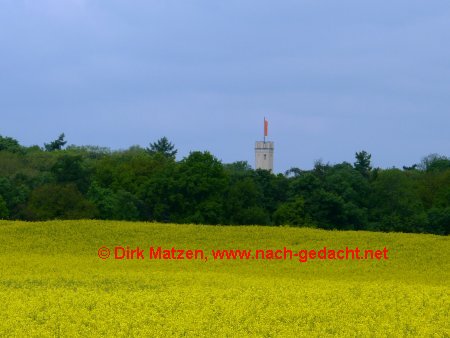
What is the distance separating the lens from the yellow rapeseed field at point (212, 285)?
21172 mm

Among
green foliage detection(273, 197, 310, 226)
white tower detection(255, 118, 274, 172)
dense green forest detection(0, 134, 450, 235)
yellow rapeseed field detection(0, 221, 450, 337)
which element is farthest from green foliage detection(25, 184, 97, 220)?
white tower detection(255, 118, 274, 172)

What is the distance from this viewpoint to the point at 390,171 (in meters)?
91.1

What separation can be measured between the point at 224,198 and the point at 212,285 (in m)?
45.9

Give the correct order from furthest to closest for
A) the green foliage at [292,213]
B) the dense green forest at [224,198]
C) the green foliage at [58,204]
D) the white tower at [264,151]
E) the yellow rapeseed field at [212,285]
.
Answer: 1. the white tower at [264,151]
2. the green foliage at [292,213]
3. the dense green forest at [224,198]
4. the green foliage at [58,204]
5. the yellow rapeseed field at [212,285]

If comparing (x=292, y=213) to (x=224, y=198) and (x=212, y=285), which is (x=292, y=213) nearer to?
(x=224, y=198)

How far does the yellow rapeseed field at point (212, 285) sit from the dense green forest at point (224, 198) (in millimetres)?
26365

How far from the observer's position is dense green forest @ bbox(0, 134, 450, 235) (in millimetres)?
75750

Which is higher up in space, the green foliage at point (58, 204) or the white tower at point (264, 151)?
the white tower at point (264, 151)

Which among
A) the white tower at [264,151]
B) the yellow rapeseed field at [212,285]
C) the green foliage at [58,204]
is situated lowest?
the yellow rapeseed field at [212,285]

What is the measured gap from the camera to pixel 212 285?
32344mm

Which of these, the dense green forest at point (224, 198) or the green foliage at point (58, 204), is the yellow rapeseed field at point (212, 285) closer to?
the green foliage at point (58, 204)

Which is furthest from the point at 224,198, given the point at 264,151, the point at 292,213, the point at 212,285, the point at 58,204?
the point at 264,151

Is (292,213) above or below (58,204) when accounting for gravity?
above

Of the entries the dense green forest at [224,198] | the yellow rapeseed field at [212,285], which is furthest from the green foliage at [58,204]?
the yellow rapeseed field at [212,285]
